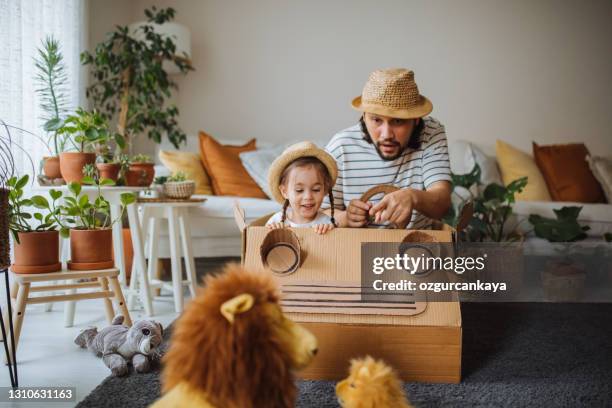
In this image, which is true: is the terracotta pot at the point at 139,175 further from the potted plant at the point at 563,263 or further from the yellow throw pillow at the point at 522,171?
the yellow throw pillow at the point at 522,171

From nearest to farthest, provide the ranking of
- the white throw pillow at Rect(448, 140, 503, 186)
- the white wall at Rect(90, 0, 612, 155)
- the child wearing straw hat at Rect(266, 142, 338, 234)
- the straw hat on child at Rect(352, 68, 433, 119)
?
the child wearing straw hat at Rect(266, 142, 338, 234), the straw hat on child at Rect(352, 68, 433, 119), the white throw pillow at Rect(448, 140, 503, 186), the white wall at Rect(90, 0, 612, 155)

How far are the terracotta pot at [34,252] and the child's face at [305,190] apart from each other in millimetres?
758

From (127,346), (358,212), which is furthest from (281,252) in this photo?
(127,346)

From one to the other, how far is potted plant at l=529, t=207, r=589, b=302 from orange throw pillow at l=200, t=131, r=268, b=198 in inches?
61.8

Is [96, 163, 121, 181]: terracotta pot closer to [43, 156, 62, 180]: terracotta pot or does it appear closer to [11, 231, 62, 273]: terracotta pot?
[43, 156, 62, 180]: terracotta pot

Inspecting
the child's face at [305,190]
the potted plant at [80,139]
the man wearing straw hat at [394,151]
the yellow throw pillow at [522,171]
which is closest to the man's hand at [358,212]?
the man wearing straw hat at [394,151]

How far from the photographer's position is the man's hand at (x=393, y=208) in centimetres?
148

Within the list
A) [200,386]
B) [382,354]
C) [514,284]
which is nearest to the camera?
[200,386]

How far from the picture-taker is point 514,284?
A: 2.82 meters

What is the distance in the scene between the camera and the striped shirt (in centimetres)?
181

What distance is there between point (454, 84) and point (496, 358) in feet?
9.22

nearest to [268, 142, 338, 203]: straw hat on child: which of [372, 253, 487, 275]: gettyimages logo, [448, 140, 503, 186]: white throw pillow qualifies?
[372, 253, 487, 275]: gettyimages logo

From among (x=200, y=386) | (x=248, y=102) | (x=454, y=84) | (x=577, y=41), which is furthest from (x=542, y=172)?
(x=200, y=386)

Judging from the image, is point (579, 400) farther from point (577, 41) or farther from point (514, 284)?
point (577, 41)
